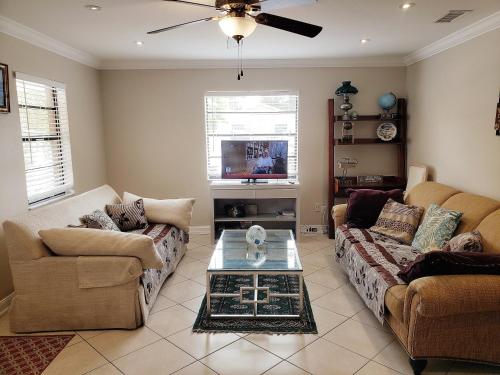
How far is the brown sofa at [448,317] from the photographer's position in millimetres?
2066

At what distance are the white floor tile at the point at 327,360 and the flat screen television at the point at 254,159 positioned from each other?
269cm

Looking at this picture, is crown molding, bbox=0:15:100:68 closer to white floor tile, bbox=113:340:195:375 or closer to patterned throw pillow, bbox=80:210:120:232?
patterned throw pillow, bbox=80:210:120:232

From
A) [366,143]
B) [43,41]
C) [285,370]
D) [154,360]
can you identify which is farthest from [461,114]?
[43,41]

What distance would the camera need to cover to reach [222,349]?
2.57m

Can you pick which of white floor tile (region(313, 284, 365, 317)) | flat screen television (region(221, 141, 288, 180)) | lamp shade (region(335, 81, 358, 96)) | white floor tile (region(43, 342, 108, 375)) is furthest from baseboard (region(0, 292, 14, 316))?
lamp shade (region(335, 81, 358, 96))

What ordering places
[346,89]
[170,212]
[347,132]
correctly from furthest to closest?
[347,132] < [346,89] < [170,212]

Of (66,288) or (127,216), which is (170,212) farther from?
(66,288)

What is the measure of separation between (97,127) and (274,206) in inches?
102

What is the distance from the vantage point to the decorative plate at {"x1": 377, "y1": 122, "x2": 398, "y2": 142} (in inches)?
195

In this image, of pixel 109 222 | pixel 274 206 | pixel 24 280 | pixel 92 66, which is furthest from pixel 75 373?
pixel 92 66

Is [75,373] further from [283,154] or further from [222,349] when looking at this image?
[283,154]

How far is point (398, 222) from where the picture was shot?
3652 millimetres

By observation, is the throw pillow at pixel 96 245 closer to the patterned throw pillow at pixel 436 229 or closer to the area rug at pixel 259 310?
the area rug at pixel 259 310

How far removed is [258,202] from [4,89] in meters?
3.20
